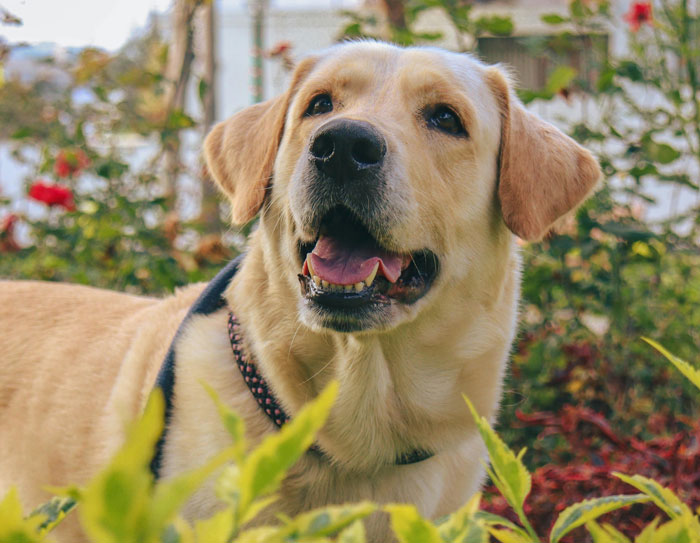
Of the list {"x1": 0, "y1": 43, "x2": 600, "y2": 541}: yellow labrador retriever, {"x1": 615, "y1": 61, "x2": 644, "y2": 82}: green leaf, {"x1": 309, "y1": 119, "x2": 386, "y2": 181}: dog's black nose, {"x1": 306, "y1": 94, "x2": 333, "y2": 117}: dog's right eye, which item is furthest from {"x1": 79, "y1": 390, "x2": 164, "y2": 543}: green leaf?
{"x1": 615, "y1": 61, "x2": 644, "y2": 82}: green leaf

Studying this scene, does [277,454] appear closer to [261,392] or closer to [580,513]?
[580,513]

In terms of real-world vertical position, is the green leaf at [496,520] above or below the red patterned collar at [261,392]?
above

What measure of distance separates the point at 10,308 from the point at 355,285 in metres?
1.52

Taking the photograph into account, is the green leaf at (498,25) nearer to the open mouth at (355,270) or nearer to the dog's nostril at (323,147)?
the open mouth at (355,270)

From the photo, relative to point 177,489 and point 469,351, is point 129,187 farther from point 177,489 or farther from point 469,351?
point 177,489

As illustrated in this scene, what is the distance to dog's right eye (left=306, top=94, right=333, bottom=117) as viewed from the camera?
8.39 ft

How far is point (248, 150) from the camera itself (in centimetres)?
273

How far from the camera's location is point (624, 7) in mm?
12961

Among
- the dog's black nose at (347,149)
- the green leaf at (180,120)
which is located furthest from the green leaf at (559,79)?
the green leaf at (180,120)

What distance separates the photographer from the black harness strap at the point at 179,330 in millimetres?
2170

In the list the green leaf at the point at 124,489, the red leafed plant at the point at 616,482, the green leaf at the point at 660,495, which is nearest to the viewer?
the green leaf at the point at 124,489

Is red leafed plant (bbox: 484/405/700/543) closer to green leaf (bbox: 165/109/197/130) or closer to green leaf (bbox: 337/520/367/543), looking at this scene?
green leaf (bbox: 337/520/367/543)

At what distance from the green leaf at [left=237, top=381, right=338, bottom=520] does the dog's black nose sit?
156 cm

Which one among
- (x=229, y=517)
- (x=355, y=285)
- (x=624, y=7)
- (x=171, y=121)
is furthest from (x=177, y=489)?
(x=624, y=7)
